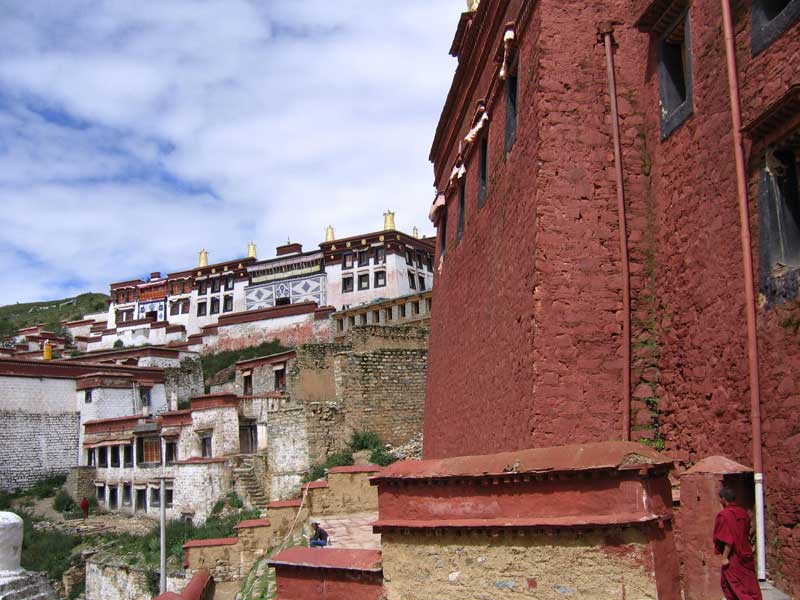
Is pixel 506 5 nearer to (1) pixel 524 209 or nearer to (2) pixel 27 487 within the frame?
(1) pixel 524 209

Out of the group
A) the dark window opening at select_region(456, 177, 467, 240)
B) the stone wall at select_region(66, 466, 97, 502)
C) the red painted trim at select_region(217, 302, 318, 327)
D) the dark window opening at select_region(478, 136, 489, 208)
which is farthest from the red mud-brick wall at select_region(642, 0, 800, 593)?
the red painted trim at select_region(217, 302, 318, 327)

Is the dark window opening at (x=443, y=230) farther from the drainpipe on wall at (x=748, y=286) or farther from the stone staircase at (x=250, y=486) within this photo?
the stone staircase at (x=250, y=486)

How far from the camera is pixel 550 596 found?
5.05 meters

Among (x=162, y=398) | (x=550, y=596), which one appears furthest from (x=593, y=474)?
(x=162, y=398)

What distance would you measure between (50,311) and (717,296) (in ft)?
259

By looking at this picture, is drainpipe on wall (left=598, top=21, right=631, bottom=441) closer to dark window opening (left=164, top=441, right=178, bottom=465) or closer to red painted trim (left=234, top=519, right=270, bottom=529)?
red painted trim (left=234, top=519, right=270, bottom=529)

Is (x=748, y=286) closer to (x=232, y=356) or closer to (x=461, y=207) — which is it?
(x=461, y=207)

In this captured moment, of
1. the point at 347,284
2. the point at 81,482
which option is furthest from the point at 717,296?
the point at 347,284

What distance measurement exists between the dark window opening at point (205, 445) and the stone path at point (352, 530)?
37.0ft

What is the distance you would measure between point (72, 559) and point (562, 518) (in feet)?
66.8

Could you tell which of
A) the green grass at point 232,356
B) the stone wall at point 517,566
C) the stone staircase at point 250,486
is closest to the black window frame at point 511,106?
the stone wall at point 517,566

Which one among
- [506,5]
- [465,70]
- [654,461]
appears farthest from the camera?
[465,70]

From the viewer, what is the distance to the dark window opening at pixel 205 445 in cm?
2364

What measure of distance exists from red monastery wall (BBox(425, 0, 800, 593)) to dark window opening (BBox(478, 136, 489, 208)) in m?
1.76
